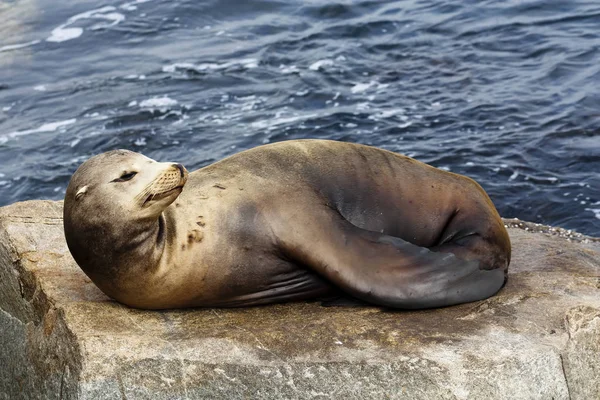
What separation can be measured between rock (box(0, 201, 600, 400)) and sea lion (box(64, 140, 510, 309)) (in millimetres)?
152

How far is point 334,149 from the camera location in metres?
5.79

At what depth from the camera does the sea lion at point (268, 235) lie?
15.9ft

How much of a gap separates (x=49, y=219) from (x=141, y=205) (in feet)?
6.71

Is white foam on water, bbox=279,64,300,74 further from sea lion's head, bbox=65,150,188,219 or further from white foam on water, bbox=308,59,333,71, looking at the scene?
sea lion's head, bbox=65,150,188,219

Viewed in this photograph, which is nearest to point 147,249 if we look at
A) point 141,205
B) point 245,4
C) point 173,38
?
point 141,205

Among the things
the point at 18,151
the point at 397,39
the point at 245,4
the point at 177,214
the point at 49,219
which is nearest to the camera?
the point at 177,214

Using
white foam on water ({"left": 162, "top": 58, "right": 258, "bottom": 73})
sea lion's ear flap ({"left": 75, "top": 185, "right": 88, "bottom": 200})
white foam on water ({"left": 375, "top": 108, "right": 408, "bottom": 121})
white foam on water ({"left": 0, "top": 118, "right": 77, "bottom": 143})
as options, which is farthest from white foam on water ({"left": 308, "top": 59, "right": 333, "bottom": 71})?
sea lion's ear flap ({"left": 75, "top": 185, "right": 88, "bottom": 200})

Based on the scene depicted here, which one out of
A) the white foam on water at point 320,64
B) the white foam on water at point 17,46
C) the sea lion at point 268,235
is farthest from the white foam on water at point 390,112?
the white foam on water at point 17,46

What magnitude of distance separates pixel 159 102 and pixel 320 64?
8.10 ft

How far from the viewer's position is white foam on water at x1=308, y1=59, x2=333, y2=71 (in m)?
13.6

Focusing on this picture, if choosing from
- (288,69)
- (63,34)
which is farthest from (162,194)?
(63,34)

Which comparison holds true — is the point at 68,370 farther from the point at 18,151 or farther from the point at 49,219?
the point at 18,151

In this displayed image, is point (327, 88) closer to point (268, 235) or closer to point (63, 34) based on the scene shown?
point (63, 34)

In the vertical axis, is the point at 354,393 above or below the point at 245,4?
above
